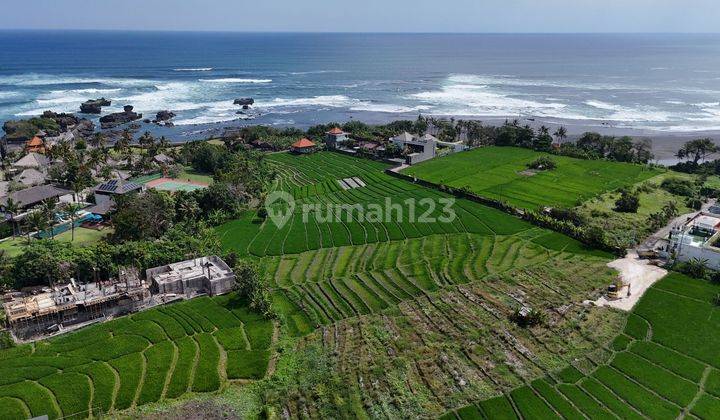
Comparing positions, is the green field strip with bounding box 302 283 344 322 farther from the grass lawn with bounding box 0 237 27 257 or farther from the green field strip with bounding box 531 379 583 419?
the grass lawn with bounding box 0 237 27 257

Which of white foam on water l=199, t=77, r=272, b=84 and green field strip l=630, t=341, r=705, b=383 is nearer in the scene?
green field strip l=630, t=341, r=705, b=383

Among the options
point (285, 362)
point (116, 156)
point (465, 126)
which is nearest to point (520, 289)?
point (285, 362)

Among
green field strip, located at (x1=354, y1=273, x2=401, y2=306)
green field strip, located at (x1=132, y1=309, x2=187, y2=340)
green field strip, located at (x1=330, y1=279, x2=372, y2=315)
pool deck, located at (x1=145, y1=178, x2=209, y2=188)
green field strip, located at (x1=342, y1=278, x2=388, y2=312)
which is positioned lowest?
green field strip, located at (x1=132, y1=309, x2=187, y2=340)

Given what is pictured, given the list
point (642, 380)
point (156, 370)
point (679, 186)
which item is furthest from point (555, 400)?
point (679, 186)

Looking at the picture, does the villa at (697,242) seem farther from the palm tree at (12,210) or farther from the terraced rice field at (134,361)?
the palm tree at (12,210)

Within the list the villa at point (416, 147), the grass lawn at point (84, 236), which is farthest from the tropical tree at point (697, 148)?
the grass lawn at point (84, 236)

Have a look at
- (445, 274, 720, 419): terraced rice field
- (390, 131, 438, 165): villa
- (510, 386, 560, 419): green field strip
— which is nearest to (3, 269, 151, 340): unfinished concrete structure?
(445, 274, 720, 419): terraced rice field

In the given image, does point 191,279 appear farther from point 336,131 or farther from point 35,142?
point 35,142

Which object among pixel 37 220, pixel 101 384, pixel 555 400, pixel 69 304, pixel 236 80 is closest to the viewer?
pixel 555 400
